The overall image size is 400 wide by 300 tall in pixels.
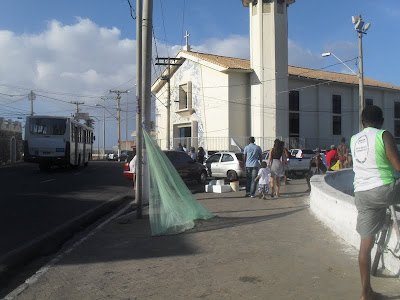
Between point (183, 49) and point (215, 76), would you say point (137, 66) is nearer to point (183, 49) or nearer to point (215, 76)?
point (215, 76)

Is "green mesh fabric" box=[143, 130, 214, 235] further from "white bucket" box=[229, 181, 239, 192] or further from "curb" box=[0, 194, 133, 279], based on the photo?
"white bucket" box=[229, 181, 239, 192]

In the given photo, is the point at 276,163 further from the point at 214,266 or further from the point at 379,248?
the point at 379,248

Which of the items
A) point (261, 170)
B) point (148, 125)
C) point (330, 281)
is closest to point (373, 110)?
point (330, 281)

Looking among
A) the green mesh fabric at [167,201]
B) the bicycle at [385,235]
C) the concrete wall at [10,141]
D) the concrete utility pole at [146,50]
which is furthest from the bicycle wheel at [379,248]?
the concrete wall at [10,141]

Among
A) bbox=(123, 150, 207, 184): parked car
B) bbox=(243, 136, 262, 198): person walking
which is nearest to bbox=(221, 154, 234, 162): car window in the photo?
bbox=(123, 150, 207, 184): parked car

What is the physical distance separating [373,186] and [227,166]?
14.2m

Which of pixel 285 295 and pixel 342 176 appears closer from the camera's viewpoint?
pixel 285 295

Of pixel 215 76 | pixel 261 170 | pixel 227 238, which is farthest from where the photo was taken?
pixel 215 76

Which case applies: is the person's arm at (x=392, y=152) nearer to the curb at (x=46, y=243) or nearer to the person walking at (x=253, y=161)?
the curb at (x=46, y=243)

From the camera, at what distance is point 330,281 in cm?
430

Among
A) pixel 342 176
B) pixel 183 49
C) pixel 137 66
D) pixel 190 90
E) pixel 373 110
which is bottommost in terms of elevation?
pixel 342 176

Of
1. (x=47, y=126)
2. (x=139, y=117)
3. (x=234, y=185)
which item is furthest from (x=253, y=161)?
(x=47, y=126)

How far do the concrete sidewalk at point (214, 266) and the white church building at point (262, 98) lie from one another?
72.8 feet

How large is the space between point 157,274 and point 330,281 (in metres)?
2.04
